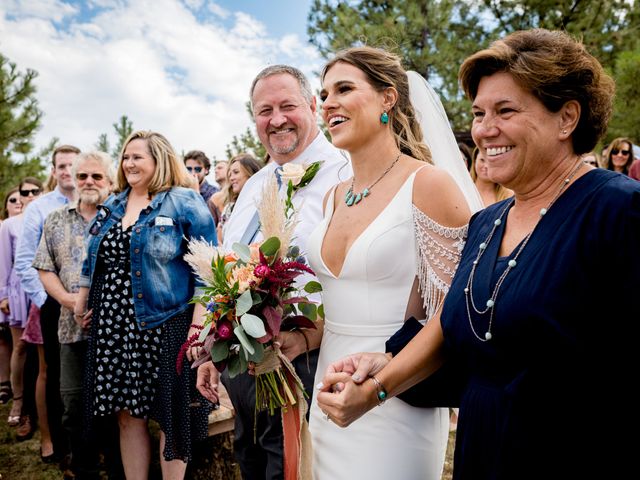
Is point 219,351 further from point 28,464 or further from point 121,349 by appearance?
point 28,464

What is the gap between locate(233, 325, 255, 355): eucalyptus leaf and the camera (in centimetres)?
194

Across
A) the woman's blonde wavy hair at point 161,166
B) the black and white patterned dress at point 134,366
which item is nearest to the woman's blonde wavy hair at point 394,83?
the woman's blonde wavy hair at point 161,166

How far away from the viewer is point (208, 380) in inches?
104

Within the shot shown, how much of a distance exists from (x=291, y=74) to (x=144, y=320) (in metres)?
1.78

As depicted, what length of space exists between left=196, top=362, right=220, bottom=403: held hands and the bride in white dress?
2.22 ft

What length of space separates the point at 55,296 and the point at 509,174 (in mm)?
3637

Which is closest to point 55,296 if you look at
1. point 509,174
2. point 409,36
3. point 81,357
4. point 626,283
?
point 81,357

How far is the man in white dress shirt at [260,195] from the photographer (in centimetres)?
244

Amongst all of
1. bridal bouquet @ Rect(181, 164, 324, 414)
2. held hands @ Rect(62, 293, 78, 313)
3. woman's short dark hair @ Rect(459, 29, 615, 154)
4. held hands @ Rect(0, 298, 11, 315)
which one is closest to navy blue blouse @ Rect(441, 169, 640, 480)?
woman's short dark hair @ Rect(459, 29, 615, 154)

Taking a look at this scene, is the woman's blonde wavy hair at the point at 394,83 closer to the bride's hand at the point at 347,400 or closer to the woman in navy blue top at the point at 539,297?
the woman in navy blue top at the point at 539,297

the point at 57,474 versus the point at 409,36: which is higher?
the point at 409,36

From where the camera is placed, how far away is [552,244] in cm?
133

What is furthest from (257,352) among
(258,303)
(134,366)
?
(134,366)

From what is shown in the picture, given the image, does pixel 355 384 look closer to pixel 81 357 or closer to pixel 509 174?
pixel 509 174
